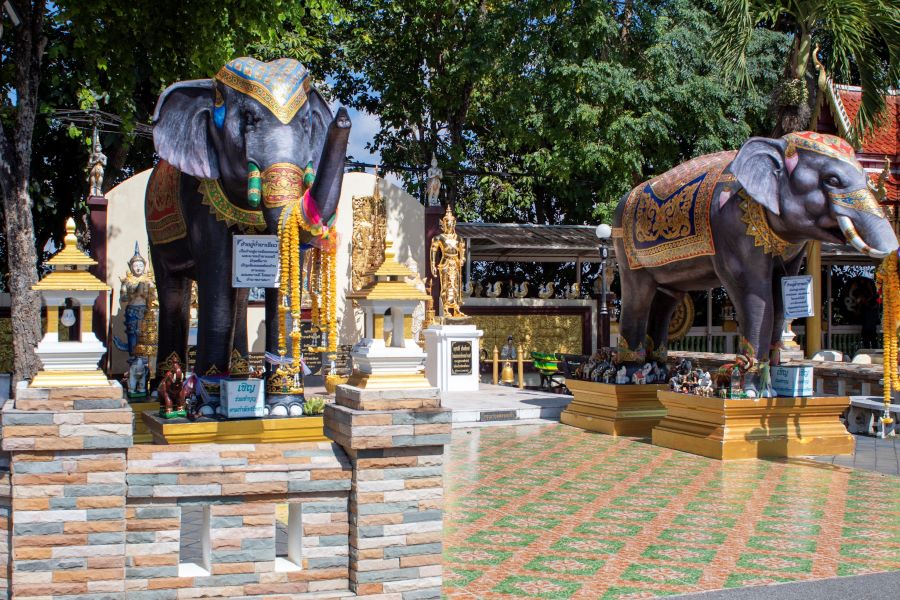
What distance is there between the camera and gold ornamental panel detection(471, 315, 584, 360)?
67.8ft

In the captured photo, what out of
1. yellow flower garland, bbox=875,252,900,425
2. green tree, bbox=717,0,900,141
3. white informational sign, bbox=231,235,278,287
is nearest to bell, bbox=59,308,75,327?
white informational sign, bbox=231,235,278,287

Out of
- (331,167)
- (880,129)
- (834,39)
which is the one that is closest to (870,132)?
(880,129)

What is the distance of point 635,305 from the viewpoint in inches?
516

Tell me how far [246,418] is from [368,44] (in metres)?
17.9

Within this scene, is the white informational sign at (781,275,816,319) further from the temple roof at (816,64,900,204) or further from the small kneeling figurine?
the small kneeling figurine

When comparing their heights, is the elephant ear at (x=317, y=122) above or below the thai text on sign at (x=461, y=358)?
above

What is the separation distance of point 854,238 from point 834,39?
6.55 meters

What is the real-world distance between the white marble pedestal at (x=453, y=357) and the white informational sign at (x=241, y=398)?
795 cm

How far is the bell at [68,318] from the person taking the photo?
5602 mm

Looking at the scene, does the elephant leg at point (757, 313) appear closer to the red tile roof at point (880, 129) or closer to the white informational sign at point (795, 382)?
the white informational sign at point (795, 382)

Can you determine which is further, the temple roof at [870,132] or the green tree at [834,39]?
the temple roof at [870,132]

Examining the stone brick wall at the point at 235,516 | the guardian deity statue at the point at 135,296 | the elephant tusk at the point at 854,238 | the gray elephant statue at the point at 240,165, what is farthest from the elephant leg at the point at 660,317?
the stone brick wall at the point at 235,516

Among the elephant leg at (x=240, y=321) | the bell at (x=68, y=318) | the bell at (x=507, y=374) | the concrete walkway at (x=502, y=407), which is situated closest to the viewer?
the bell at (x=68, y=318)

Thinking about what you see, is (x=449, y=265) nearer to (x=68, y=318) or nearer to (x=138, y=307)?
(x=138, y=307)
